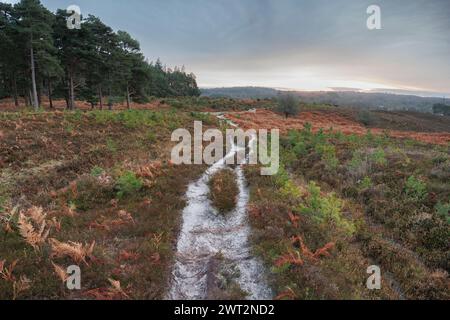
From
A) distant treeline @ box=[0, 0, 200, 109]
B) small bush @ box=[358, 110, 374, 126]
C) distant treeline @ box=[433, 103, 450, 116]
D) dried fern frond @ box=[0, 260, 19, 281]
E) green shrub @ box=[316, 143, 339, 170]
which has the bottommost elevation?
dried fern frond @ box=[0, 260, 19, 281]

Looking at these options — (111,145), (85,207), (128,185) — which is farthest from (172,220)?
(111,145)

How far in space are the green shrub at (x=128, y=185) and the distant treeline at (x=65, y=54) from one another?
2401 centimetres

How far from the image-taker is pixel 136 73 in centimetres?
4309

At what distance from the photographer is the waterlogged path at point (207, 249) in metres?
6.21

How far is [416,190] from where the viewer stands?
12016mm

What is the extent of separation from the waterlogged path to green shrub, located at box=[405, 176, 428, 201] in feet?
23.8

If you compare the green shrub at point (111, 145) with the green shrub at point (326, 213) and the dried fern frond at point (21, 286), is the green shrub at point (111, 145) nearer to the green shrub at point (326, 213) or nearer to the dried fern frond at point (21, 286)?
the dried fern frond at point (21, 286)

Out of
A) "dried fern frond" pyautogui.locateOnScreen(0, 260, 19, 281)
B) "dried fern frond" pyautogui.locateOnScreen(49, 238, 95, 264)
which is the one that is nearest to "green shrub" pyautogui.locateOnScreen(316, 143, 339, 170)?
"dried fern frond" pyautogui.locateOnScreen(49, 238, 95, 264)

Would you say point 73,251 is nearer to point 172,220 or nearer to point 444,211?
point 172,220

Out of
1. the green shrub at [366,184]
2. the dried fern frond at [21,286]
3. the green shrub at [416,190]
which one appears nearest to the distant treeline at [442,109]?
the green shrub at [366,184]

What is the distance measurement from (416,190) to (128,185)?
1243 cm

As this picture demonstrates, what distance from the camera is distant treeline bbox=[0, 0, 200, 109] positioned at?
90.9 ft

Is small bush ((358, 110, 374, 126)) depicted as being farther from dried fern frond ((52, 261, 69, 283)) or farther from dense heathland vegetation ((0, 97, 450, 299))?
dried fern frond ((52, 261, 69, 283))
